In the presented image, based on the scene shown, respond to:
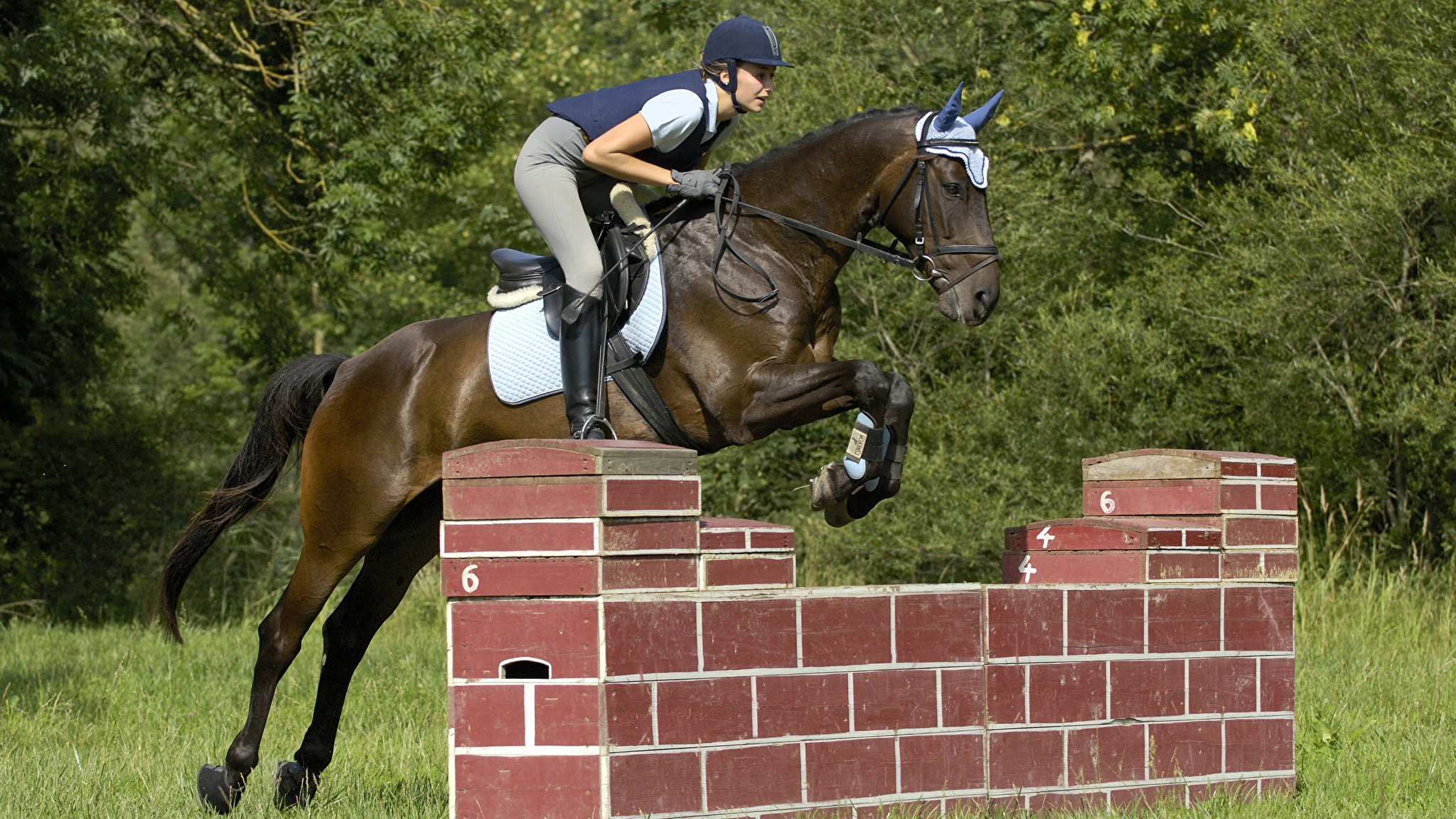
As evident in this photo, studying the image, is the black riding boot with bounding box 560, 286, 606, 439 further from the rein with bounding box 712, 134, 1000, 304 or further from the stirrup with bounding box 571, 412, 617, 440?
the rein with bounding box 712, 134, 1000, 304

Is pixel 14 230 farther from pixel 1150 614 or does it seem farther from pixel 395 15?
pixel 1150 614

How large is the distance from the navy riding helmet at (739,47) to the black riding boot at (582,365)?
2.98ft

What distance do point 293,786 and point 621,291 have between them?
2.11 meters

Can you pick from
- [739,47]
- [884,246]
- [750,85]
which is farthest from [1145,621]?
[739,47]

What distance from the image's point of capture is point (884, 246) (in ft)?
15.2

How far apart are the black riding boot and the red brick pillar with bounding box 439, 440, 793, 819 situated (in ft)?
3.22

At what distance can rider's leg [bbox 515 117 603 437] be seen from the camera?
14.8 ft

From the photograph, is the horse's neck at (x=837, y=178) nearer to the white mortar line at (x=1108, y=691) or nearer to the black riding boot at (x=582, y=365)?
the black riding boot at (x=582, y=365)

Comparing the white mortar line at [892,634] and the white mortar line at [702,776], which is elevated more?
the white mortar line at [892,634]

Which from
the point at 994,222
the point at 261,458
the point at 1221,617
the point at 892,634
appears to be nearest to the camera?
the point at 892,634

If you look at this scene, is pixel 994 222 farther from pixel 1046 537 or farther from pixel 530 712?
pixel 530 712

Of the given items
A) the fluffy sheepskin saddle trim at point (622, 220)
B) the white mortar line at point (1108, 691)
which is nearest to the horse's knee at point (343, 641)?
the fluffy sheepskin saddle trim at point (622, 220)

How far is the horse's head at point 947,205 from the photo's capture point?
454cm

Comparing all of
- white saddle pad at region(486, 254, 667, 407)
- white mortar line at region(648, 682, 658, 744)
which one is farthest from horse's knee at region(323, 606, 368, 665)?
white mortar line at region(648, 682, 658, 744)
